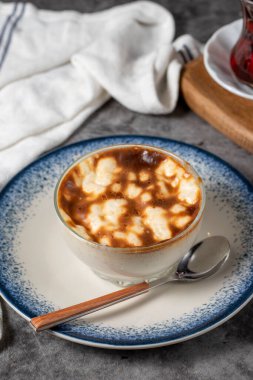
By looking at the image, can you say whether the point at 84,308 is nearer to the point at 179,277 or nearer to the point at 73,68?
the point at 179,277

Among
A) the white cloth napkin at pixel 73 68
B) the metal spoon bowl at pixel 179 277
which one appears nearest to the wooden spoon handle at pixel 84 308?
the metal spoon bowl at pixel 179 277

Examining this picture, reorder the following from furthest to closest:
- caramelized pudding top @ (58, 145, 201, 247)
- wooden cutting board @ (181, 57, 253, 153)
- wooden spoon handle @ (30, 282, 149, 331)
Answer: wooden cutting board @ (181, 57, 253, 153)
caramelized pudding top @ (58, 145, 201, 247)
wooden spoon handle @ (30, 282, 149, 331)

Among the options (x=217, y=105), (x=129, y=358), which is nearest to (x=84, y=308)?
(x=129, y=358)

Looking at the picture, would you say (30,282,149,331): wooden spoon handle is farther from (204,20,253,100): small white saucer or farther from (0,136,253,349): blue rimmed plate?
(204,20,253,100): small white saucer

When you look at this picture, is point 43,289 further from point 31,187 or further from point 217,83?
point 217,83

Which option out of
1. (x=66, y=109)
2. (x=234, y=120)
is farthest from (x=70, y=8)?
(x=234, y=120)

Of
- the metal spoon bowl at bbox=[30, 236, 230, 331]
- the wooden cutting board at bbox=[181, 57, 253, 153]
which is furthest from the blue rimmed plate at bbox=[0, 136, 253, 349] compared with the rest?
the wooden cutting board at bbox=[181, 57, 253, 153]
